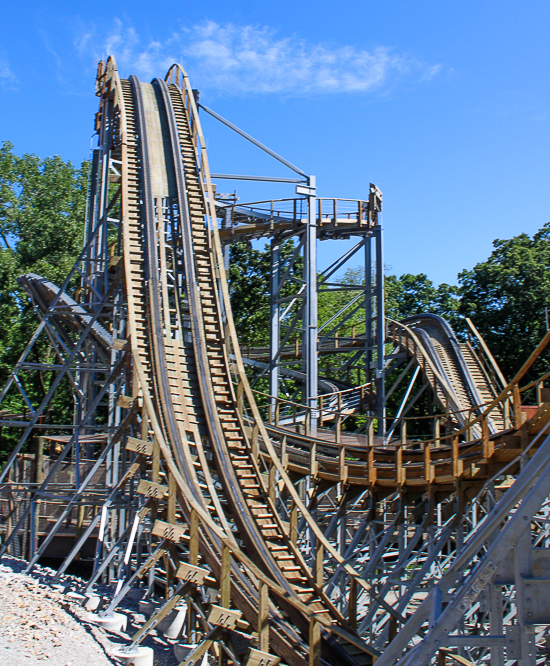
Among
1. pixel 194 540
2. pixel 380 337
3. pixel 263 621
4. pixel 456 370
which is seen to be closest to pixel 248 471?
pixel 194 540

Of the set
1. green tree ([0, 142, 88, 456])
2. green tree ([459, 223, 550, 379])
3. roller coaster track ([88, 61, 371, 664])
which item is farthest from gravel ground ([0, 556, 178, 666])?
green tree ([459, 223, 550, 379])

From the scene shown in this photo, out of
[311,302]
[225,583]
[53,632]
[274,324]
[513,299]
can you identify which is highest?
[513,299]

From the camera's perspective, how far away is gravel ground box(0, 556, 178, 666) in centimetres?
933

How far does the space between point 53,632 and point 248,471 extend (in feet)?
12.2

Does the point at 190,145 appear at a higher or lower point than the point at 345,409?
higher

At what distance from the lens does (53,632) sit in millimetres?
10078

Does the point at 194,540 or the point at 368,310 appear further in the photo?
the point at 368,310

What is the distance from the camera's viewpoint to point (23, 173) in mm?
33000

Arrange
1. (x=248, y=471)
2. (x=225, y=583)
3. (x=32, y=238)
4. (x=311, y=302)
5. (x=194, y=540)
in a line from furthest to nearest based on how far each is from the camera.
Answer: (x=32, y=238)
(x=311, y=302)
(x=248, y=471)
(x=194, y=540)
(x=225, y=583)

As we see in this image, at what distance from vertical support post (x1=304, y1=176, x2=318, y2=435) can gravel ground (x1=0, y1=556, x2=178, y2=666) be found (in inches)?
314

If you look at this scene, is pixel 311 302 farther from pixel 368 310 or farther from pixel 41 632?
pixel 41 632

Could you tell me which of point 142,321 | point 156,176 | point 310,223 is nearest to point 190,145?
point 156,176

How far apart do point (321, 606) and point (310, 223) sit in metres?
12.3

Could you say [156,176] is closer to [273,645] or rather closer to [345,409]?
[345,409]
